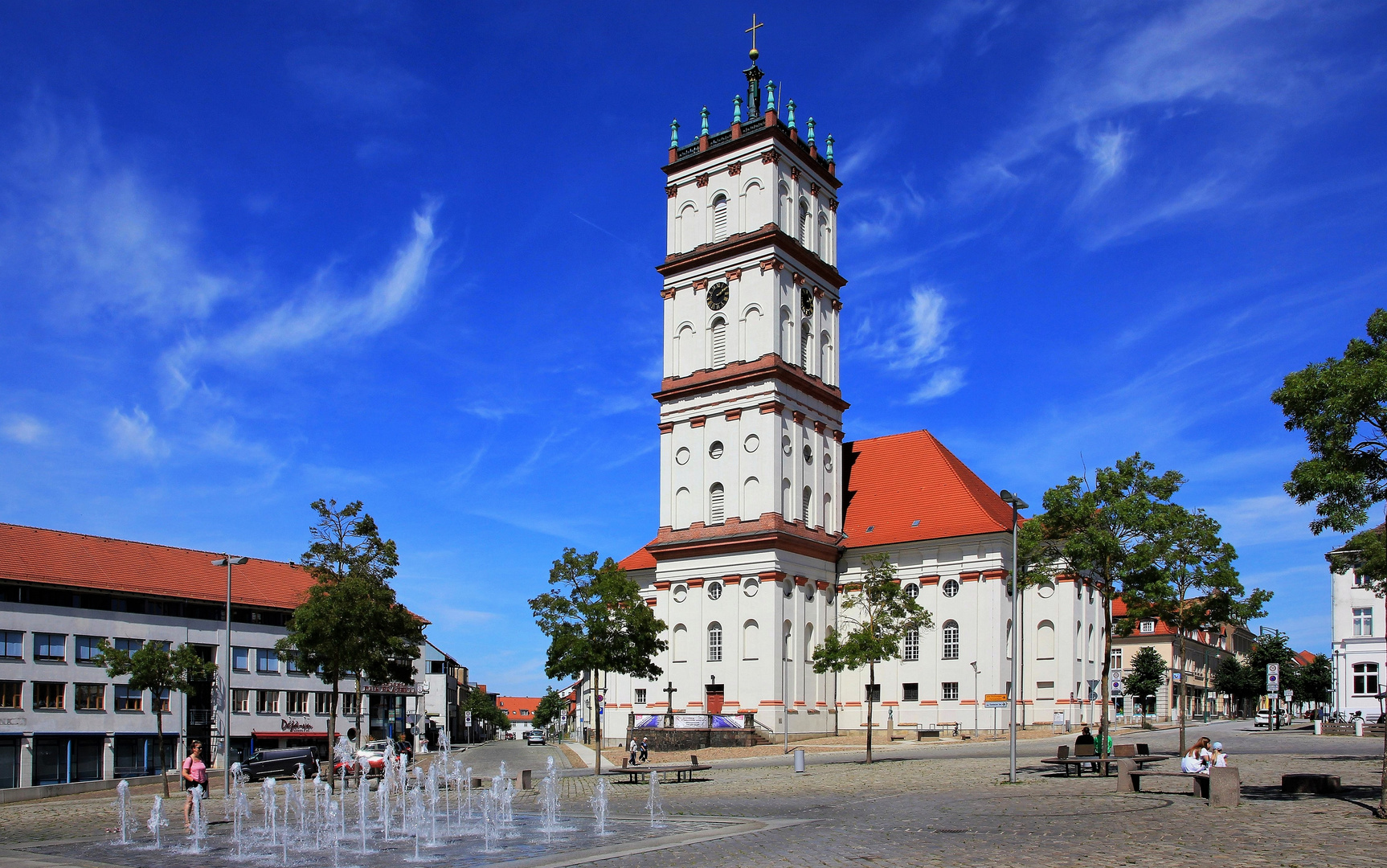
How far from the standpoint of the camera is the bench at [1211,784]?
762 inches

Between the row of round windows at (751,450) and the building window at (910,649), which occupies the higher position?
the row of round windows at (751,450)

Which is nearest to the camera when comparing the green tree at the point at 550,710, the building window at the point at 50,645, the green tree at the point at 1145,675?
the building window at the point at 50,645

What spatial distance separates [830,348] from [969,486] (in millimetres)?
11323

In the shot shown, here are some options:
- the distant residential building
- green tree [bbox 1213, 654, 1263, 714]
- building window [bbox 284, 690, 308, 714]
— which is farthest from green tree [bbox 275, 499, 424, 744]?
green tree [bbox 1213, 654, 1263, 714]

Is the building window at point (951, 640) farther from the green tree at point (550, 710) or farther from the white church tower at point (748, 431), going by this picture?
the green tree at point (550, 710)

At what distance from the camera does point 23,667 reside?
56.0 meters

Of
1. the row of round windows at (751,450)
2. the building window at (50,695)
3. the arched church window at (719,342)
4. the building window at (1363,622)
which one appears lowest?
the building window at (50,695)

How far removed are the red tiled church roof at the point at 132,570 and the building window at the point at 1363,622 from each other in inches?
2177

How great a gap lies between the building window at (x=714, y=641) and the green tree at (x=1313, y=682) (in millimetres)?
60321

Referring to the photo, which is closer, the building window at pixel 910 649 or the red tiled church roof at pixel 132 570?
the red tiled church roof at pixel 132 570

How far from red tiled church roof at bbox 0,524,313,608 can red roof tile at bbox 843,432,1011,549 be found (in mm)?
31218

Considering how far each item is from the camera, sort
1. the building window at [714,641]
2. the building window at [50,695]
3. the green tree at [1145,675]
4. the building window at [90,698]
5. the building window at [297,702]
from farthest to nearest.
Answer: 1. the green tree at [1145,675]
2. the building window at [297,702]
3. the building window at [714,641]
4. the building window at [90,698]
5. the building window at [50,695]

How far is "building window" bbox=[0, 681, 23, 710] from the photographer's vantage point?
181 ft

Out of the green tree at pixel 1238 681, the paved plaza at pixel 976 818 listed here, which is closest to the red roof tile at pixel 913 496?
the paved plaza at pixel 976 818
